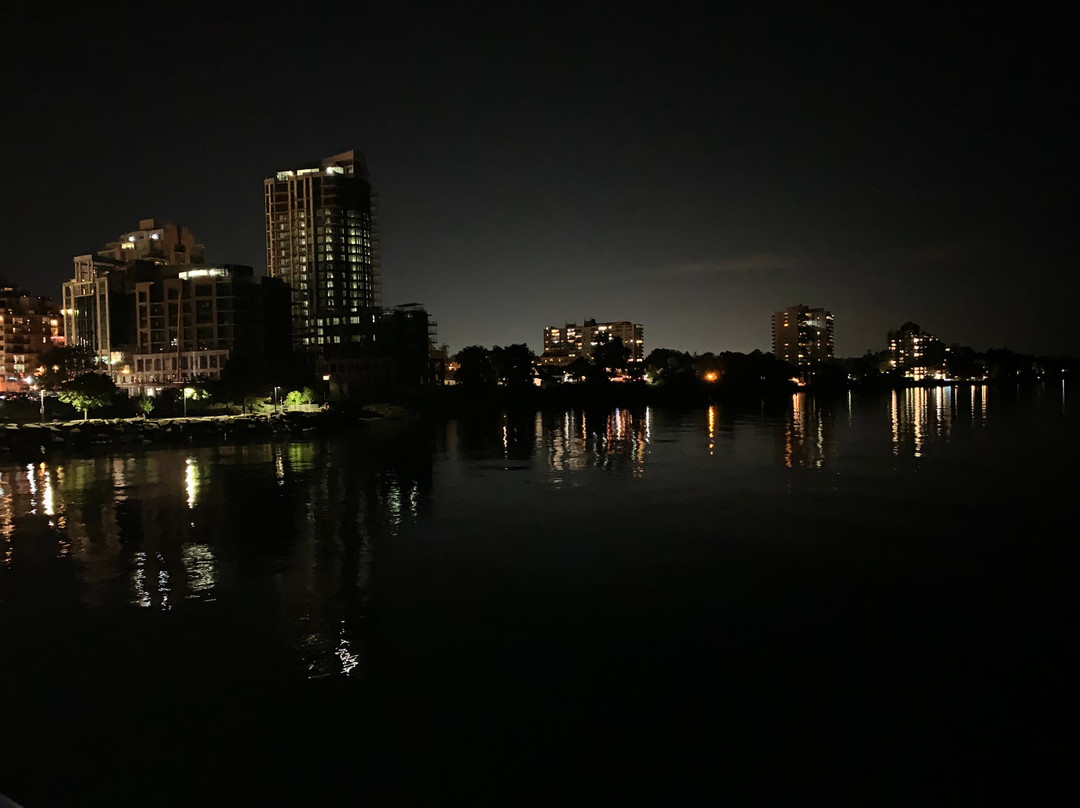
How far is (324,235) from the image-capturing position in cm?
16700

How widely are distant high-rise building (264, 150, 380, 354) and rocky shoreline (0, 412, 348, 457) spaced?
340 ft

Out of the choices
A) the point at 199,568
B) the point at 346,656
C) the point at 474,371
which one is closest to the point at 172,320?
the point at 474,371

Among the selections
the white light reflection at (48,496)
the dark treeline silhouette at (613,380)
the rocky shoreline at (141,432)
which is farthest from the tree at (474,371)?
the white light reflection at (48,496)

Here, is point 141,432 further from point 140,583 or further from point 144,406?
point 140,583

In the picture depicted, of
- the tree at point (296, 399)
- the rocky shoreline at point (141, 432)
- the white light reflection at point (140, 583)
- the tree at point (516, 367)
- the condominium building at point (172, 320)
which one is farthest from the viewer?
the tree at point (516, 367)

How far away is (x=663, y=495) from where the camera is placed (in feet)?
93.5

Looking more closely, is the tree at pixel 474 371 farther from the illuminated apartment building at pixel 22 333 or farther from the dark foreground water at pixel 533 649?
the dark foreground water at pixel 533 649

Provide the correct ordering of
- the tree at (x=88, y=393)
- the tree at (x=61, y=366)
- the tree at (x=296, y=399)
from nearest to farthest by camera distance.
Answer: the tree at (x=88, y=393), the tree at (x=296, y=399), the tree at (x=61, y=366)

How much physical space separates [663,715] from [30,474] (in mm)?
34672

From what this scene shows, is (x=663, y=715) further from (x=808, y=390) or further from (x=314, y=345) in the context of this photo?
(x=808, y=390)

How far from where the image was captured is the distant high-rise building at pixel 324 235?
6575 inches

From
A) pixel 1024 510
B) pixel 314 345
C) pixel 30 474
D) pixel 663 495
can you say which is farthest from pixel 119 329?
pixel 1024 510

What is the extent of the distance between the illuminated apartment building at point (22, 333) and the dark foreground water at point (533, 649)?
148m

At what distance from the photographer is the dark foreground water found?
9.14 meters
